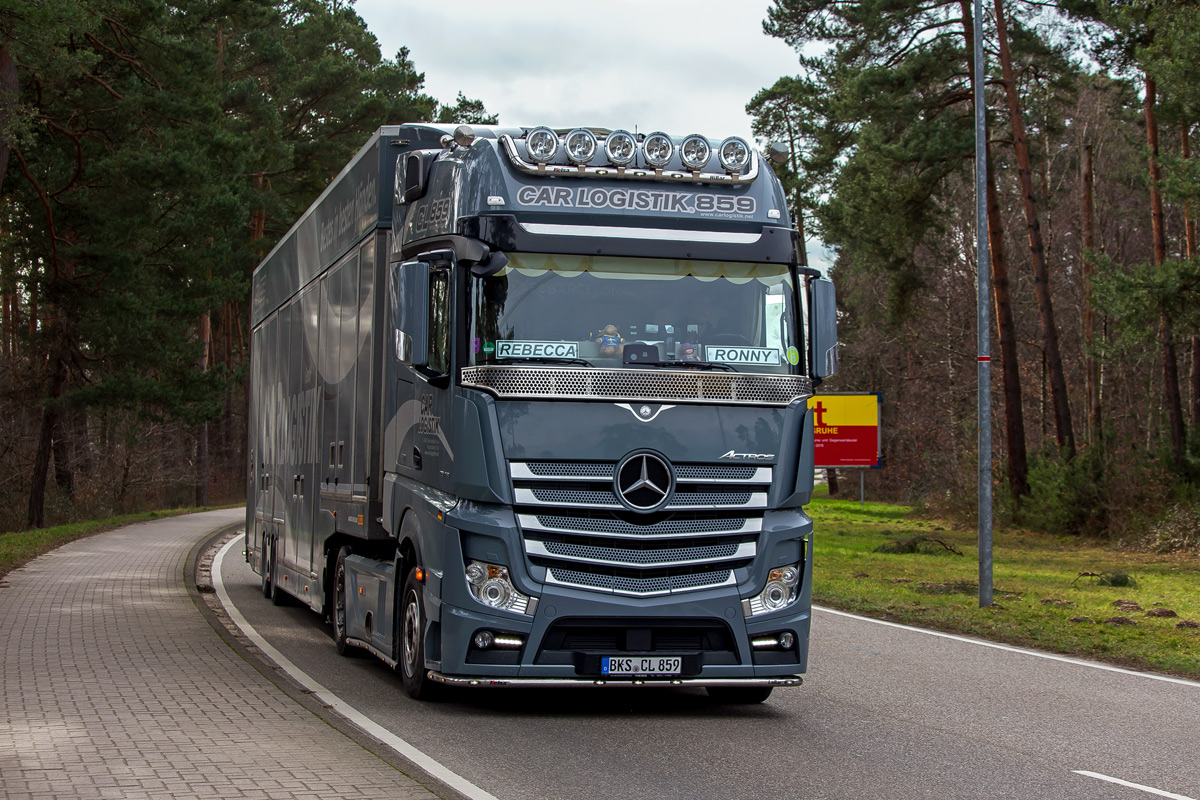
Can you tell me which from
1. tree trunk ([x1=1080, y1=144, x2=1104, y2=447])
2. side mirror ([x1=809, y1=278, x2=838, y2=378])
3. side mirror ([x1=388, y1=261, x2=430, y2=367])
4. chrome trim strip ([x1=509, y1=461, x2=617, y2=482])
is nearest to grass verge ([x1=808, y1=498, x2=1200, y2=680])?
side mirror ([x1=809, y1=278, x2=838, y2=378])

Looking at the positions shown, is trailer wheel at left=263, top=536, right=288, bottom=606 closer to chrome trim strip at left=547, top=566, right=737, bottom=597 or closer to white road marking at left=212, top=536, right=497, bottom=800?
white road marking at left=212, top=536, right=497, bottom=800

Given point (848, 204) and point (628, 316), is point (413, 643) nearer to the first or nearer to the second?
point (628, 316)

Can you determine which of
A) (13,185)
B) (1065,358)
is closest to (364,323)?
(13,185)

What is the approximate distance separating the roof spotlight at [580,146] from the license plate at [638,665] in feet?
10.7

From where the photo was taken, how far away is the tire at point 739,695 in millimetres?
9655

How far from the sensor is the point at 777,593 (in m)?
8.85

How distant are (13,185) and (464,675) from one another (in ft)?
85.5

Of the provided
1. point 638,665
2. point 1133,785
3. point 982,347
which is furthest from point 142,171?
point 1133,785

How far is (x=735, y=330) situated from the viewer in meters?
8.95

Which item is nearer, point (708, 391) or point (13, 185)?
point (708, 391)

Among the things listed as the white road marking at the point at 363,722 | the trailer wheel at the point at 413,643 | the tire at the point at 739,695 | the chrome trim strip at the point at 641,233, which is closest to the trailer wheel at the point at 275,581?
the white road marking at the point at 363,722

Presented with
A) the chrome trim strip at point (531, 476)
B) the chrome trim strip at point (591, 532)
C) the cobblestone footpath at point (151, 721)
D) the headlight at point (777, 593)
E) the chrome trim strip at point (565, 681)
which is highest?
the chrome trim strip at point (531, 476)

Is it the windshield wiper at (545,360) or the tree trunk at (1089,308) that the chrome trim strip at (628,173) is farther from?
the tree trunk at (1089,308)

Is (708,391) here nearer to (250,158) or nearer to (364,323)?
(364,323)
